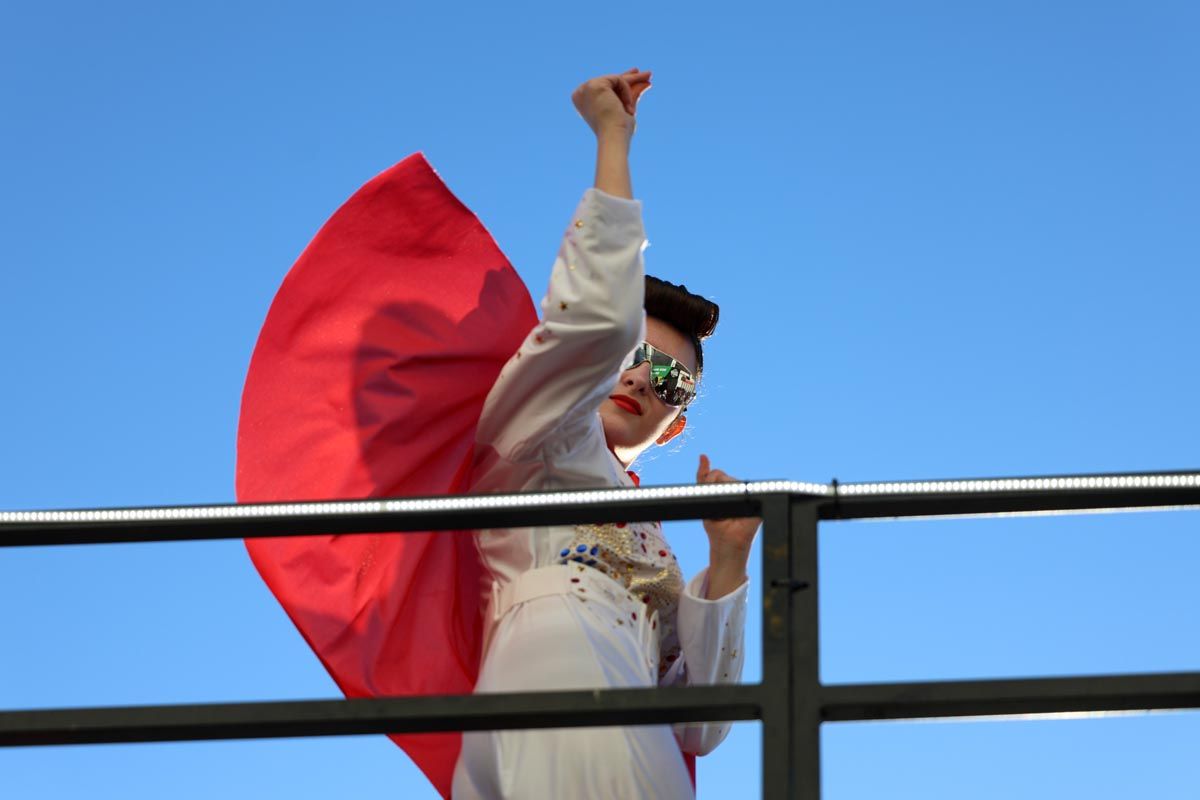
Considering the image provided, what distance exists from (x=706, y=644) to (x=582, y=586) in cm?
26

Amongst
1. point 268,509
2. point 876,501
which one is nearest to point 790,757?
point 876,501

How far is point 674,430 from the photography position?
12.0ft

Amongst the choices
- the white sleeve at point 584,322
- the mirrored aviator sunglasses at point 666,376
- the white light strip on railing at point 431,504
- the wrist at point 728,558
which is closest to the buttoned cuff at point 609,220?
the white sleeve at point 584,322

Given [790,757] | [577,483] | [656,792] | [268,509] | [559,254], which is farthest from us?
[577,483]

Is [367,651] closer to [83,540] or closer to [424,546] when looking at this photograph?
[424,546]

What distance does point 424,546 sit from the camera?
2.91 meters

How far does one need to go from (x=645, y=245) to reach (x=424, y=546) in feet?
2.08

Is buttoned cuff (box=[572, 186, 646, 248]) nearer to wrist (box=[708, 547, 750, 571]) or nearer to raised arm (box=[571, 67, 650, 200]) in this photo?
raised arm (box=[571, 67, 650, 200])

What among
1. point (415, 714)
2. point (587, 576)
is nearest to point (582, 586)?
point (587, 576)

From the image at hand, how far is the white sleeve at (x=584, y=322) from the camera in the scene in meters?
2.61

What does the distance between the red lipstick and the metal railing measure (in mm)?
1442

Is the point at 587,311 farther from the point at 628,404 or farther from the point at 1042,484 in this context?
the point at 1042,484

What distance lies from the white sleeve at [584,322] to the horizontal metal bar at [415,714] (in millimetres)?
909

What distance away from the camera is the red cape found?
2.82 m
